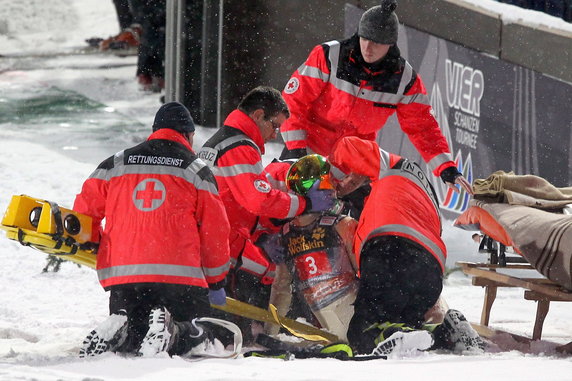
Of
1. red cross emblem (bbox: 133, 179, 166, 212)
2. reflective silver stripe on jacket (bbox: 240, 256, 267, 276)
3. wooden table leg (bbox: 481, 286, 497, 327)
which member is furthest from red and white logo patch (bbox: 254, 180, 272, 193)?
A: wooden table leg (bbox: 481, 286, 497, 327)

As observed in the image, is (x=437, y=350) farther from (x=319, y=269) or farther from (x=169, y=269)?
(x=169, y=269)

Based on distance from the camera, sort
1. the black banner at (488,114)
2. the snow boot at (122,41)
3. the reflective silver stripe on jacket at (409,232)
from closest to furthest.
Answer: the reflective silver stripe on jacket at (409,232) < the black banner at (488,114) < the snow boot at (122,41)

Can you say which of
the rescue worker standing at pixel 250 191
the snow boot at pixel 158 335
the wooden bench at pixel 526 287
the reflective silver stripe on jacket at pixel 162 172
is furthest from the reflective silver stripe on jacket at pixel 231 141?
the wooden bench at pixel 526 287

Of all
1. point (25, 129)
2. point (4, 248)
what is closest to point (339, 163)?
point (4, 248)

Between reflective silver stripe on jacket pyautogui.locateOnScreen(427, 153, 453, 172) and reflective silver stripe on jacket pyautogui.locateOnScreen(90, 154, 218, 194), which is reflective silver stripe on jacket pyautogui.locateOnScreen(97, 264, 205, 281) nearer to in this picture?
reflective silver stripe on jacket pyautogui.locateOnScreen(90, 154, 218, 194)

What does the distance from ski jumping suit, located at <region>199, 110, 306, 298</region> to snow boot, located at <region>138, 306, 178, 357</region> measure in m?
1.01

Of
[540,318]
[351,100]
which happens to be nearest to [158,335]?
[540,318]

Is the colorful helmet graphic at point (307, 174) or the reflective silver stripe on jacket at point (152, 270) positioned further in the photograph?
the colorful helmet graphic at point (307, 174)

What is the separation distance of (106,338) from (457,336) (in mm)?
1597

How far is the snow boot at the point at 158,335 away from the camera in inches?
177

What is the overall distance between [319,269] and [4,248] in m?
2.93

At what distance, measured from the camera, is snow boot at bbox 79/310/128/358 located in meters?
4.58

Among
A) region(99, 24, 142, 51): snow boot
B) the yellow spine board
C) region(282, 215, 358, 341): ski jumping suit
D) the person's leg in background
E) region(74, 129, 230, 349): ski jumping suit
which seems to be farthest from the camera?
region(99, 24, 142, 51): snow boot

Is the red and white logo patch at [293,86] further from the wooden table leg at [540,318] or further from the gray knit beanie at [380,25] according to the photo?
the wooden table leg at [540,318]
